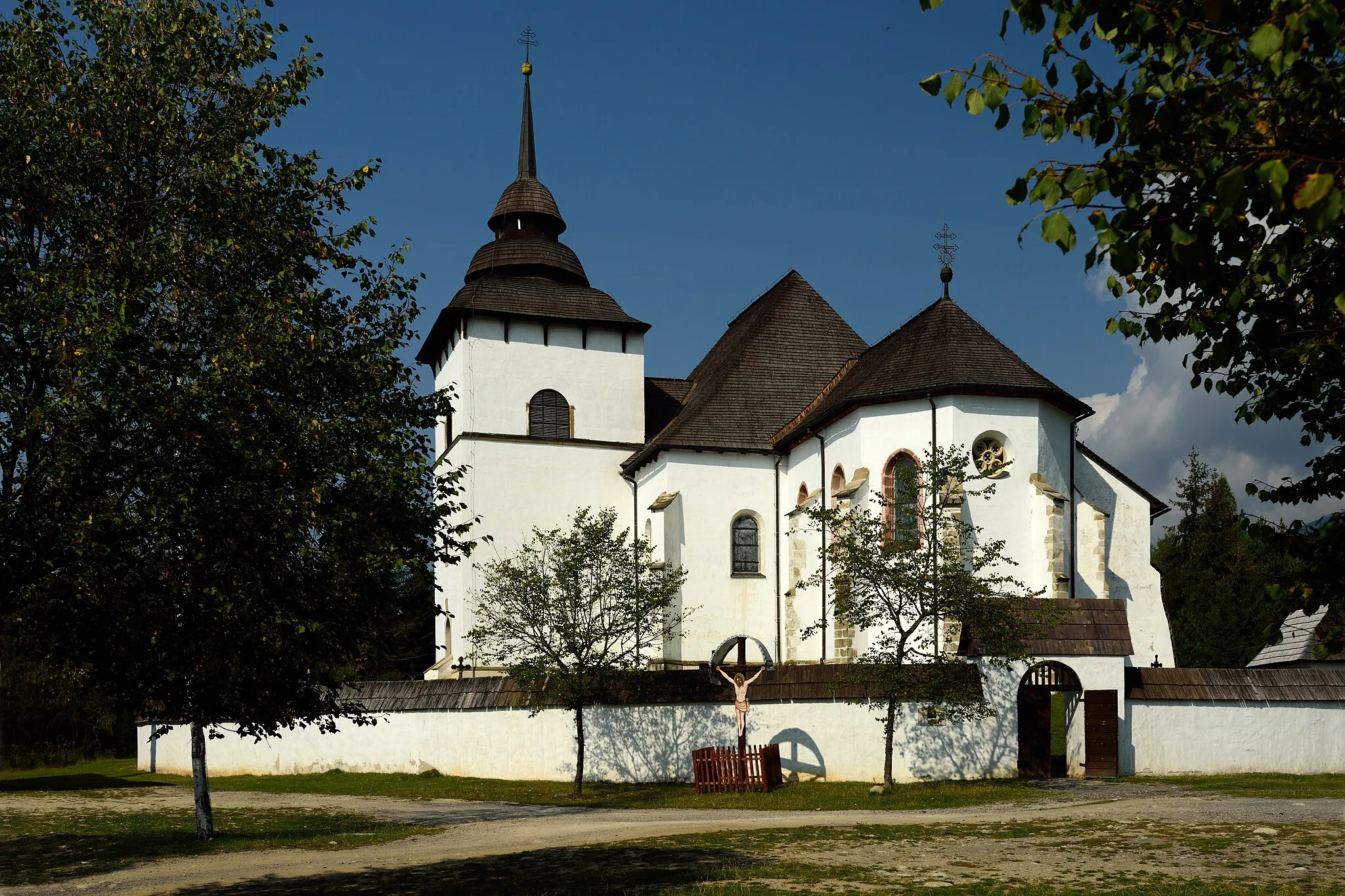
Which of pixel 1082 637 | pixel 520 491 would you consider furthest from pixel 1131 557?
pixel 520 491

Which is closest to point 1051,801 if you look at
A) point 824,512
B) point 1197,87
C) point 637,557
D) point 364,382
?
point 824,512

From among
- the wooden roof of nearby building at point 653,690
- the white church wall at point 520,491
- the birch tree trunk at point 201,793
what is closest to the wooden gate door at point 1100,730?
the wooden roof of nearby building at point 653,690

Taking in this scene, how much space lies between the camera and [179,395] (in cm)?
802

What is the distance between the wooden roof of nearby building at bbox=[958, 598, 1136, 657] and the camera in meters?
23.2

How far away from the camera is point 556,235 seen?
40.9 metres

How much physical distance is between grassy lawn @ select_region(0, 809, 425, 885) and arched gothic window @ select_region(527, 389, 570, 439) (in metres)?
17.9

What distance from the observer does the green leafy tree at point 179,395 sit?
8086 millimetres

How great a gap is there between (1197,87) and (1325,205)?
1664 mm

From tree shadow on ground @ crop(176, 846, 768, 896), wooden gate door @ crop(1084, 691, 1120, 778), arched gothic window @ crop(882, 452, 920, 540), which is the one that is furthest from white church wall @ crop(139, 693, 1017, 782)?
tree shadow on ground @ crop(176, 846, 768, 896)

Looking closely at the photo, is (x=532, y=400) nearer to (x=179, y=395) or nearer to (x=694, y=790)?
(x=694, y=790)

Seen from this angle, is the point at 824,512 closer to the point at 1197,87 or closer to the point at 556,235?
the point at 1197,87

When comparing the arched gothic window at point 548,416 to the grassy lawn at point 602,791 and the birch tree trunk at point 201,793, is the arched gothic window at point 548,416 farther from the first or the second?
the birch tree trunk at point 201,793

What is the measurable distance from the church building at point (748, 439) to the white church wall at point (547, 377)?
6cm

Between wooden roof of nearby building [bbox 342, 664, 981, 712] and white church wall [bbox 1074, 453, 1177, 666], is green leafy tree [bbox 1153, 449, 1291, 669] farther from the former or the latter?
wooden roof of nearby building [bbox 342, 664, 981, 712]
